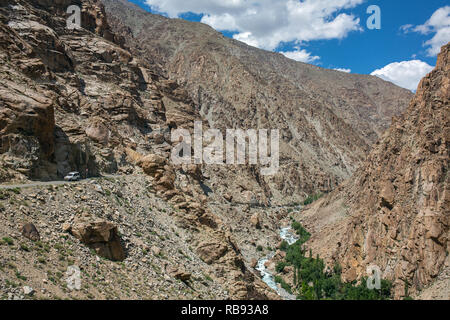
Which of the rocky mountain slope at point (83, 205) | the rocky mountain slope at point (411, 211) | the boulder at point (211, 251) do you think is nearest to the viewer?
the rocky mountain slope at point (83, 205)

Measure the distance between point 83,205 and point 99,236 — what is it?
2.63 metres

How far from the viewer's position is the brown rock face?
1714 centimetres

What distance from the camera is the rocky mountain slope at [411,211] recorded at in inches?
1275

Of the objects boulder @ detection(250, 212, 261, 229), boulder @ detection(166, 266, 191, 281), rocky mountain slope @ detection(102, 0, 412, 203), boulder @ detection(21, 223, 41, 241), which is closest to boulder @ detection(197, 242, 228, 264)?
boulder @ detection(166, 266, 191, 281)

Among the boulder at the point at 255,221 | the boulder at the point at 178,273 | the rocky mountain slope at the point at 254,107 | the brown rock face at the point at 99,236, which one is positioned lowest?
the boulder at the point at 255,221

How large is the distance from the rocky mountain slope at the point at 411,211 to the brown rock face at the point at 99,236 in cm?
2544

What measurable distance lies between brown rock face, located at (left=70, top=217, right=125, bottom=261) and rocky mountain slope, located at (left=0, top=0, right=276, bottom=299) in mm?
51

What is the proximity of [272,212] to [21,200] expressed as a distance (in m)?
59.3

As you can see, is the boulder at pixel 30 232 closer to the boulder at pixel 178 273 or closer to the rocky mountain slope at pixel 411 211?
the boulder at pixel 178 273

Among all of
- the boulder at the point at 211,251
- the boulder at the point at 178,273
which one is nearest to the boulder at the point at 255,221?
the boulder at the point at 211,251

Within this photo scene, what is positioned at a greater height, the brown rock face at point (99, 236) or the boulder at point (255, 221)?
the brown rock face at point (99, 236)

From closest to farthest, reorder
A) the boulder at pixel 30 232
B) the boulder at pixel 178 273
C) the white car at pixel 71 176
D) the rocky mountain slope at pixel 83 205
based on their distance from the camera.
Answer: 1. the boulder at pixel 30 232
2. the rocky mountain slope at pixel 83 205
3. the boulder at pixel 178 273
4. the white car at pixel 71 176

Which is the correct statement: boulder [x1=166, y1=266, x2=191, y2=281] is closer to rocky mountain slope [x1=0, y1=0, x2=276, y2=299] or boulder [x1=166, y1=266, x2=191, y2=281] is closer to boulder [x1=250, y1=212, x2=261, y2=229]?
rocky mountain slope [x1=0, y1=0, x2=276, y2=299]
